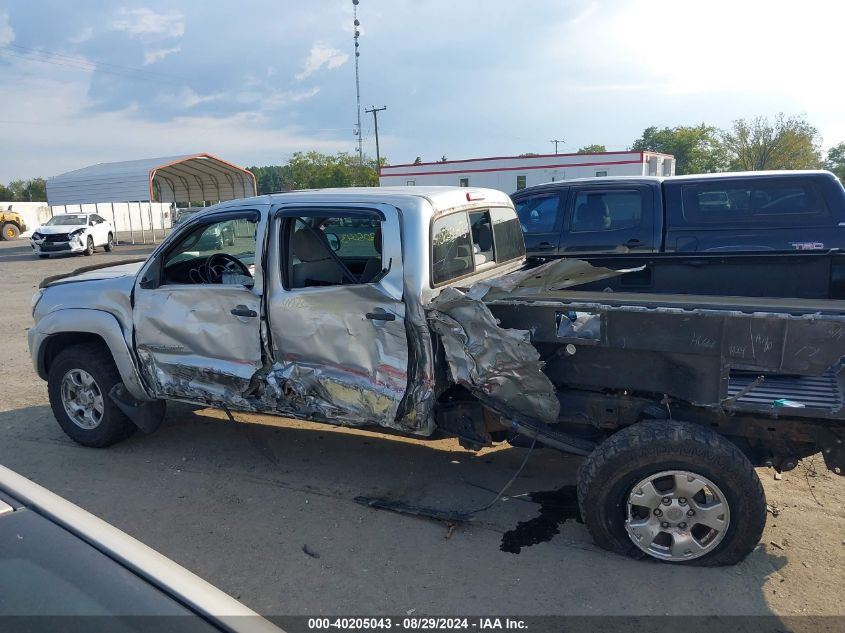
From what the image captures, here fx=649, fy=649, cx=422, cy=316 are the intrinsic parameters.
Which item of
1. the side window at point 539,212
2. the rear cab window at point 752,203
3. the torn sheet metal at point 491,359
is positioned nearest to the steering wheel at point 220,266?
the torn sheet metal at point 491,359

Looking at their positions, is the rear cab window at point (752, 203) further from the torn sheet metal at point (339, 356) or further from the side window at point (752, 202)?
the torn sheet metal at point (339, 356)

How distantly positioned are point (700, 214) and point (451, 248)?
181 inches

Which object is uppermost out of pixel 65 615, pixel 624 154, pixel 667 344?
pixel 624 154

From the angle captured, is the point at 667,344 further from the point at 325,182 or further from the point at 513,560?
the point at 325,182

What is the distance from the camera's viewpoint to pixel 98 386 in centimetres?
513

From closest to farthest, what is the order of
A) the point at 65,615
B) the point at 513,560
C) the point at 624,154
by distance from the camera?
the point at 65,615 → the point at 513,560 → the point at 624,154

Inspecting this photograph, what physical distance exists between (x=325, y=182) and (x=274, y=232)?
47944 millimetres

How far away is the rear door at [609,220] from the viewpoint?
25.8ft

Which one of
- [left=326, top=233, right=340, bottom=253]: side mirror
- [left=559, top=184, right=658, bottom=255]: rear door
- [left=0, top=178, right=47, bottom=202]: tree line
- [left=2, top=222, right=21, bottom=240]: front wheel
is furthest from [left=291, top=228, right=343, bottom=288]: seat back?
[left=0, top=178, right=47, bottom=202]: tree line

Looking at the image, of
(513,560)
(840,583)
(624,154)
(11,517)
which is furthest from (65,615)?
(624,154)

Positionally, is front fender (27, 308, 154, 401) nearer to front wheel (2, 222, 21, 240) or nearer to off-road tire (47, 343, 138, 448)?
off-road tire (47, 343, 138, 448)

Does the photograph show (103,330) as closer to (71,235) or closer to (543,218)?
(543,218)

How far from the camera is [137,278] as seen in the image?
4.91 meters

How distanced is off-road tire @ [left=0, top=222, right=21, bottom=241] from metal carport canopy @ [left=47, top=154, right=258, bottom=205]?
19.7ft
